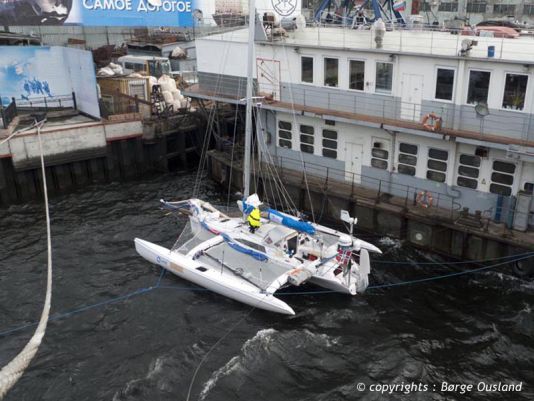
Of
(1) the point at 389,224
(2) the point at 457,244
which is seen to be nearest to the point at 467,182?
(2) the point at 457,244

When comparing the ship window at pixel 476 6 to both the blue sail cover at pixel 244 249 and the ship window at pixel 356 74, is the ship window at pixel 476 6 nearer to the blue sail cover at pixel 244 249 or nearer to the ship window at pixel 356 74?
the ship window at pixel 356 74

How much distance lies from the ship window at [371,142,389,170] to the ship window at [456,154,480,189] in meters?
3.11

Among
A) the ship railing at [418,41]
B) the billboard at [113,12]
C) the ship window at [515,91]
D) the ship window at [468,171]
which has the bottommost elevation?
the ship window at [468,171]

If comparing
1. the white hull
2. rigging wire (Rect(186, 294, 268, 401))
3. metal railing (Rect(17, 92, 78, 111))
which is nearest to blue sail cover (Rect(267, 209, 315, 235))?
the white hull

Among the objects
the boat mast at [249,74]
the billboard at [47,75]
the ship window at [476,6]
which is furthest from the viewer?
the ship window at [476,6]

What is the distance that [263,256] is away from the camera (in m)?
17.9

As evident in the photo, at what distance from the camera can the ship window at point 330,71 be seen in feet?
71.9

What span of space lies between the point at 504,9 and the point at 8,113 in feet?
212

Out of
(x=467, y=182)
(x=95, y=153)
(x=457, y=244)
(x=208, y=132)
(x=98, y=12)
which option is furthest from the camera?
(x=208, y=132)

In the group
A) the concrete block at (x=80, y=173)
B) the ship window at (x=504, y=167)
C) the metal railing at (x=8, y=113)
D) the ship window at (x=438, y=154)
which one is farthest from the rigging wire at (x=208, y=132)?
the ship window at (x=504, y=167)

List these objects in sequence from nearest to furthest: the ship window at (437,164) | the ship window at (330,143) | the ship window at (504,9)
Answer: the ship window at (437,164)
the ship window at (330,143)
the ship window at (504,9)

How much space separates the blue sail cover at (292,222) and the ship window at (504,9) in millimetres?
63321

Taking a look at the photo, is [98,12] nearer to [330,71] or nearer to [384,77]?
[330,71]

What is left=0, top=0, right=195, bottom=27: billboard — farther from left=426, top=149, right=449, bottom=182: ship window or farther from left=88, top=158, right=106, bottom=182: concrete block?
left=426, top=149, right=449, bottom=182: ship window
